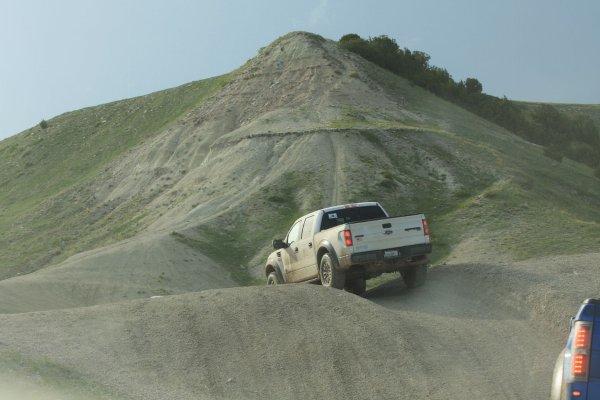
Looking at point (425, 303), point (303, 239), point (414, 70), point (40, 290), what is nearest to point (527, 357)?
point (425, 303)

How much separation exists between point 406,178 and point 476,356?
1095 inches

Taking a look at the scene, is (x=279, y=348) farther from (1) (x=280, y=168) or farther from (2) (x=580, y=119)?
(2) (x=580, y=119)

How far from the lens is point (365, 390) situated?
1280 cm

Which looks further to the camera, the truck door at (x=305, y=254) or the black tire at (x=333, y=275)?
the truck door at (x=305, y=254)

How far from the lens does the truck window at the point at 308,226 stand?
21.0 metres

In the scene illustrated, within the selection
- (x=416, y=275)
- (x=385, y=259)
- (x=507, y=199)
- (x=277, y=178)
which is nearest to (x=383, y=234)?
(x=385, y=259)

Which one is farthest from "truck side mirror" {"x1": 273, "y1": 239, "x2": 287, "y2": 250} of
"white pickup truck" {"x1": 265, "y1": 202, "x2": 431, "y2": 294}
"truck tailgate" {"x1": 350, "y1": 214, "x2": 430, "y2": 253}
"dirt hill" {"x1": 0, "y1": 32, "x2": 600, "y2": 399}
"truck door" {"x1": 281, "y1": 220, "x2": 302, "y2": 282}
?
"truck tailgate" {"x1": 350, "y1": 214, "x2": 430, "y2": 253}

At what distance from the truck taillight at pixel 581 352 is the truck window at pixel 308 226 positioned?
13303 mm

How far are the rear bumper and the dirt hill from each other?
2.24ft

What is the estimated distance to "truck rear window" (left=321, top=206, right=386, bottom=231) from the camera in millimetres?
20875

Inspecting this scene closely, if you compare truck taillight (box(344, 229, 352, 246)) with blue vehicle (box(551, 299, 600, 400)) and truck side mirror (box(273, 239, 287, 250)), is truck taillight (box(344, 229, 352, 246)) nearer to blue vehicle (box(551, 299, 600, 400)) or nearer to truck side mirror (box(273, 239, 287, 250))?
truck side mirror (box(273, 239, 287, 250))

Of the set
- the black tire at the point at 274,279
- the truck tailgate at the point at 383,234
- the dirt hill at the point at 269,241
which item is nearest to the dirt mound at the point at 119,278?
the dirt hill at the point at 269,241

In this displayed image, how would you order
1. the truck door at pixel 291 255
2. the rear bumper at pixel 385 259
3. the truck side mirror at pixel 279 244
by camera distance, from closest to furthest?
the rear bumper at pixel 385 259 < the truck side mirror at pixel 279 244 < the truck door at pixel 291 255

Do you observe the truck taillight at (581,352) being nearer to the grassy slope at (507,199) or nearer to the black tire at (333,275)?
the black tire at (333,275)
